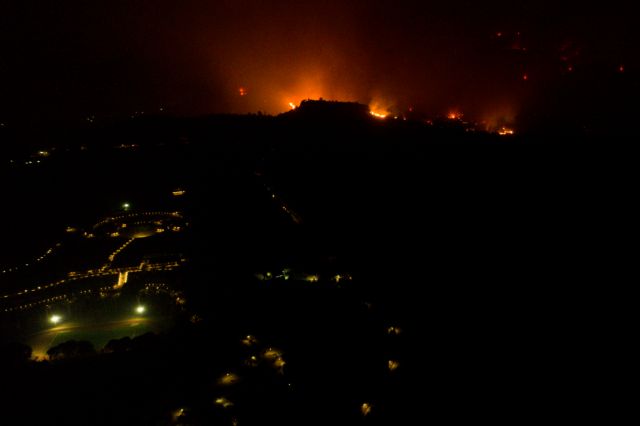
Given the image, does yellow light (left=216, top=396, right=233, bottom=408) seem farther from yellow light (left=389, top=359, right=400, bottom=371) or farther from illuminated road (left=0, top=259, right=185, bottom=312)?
illuminated road (left=0, top=259, right=185, bottom=312)

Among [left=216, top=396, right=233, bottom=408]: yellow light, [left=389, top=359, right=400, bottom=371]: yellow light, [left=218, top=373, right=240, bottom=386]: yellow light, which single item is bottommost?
[left=216, top=396, right=233, bottom=408]: yellow light

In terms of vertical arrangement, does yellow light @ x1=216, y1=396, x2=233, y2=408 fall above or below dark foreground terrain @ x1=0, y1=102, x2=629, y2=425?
below

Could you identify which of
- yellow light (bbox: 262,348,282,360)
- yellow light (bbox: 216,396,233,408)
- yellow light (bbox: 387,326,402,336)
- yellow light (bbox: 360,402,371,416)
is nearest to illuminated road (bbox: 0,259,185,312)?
yellow light (bbox: 262,348,282,360)

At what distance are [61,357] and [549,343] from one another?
8.00 metres

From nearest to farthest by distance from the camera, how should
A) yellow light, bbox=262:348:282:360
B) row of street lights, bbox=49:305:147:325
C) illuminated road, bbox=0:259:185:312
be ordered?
1. yellow light, bbox=262:348:282:360
2. row of street lights, bbox=49:305:147:325
3. illuminated road, bbox=0:259:185:312

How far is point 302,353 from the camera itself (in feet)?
21.9

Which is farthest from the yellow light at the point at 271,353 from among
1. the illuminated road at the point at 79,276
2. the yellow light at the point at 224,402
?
the illuminated road at the point at 79,276

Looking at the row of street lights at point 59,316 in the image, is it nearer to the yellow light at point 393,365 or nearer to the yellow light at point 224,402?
the yellow light at point 224,402

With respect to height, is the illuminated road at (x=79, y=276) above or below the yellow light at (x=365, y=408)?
above

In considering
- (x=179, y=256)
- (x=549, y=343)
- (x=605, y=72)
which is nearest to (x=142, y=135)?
(x=179, y=256)

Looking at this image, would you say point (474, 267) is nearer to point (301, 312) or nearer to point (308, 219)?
point (301, 312)

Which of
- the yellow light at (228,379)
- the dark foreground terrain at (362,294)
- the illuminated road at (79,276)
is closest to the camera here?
Answer: the dark foreground terrain at (362,294)

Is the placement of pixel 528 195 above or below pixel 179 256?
above

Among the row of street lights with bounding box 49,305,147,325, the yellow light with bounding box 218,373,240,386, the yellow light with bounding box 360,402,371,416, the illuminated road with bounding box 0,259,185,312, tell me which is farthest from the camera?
the illuminated road with bounding box 0,259,185,312
